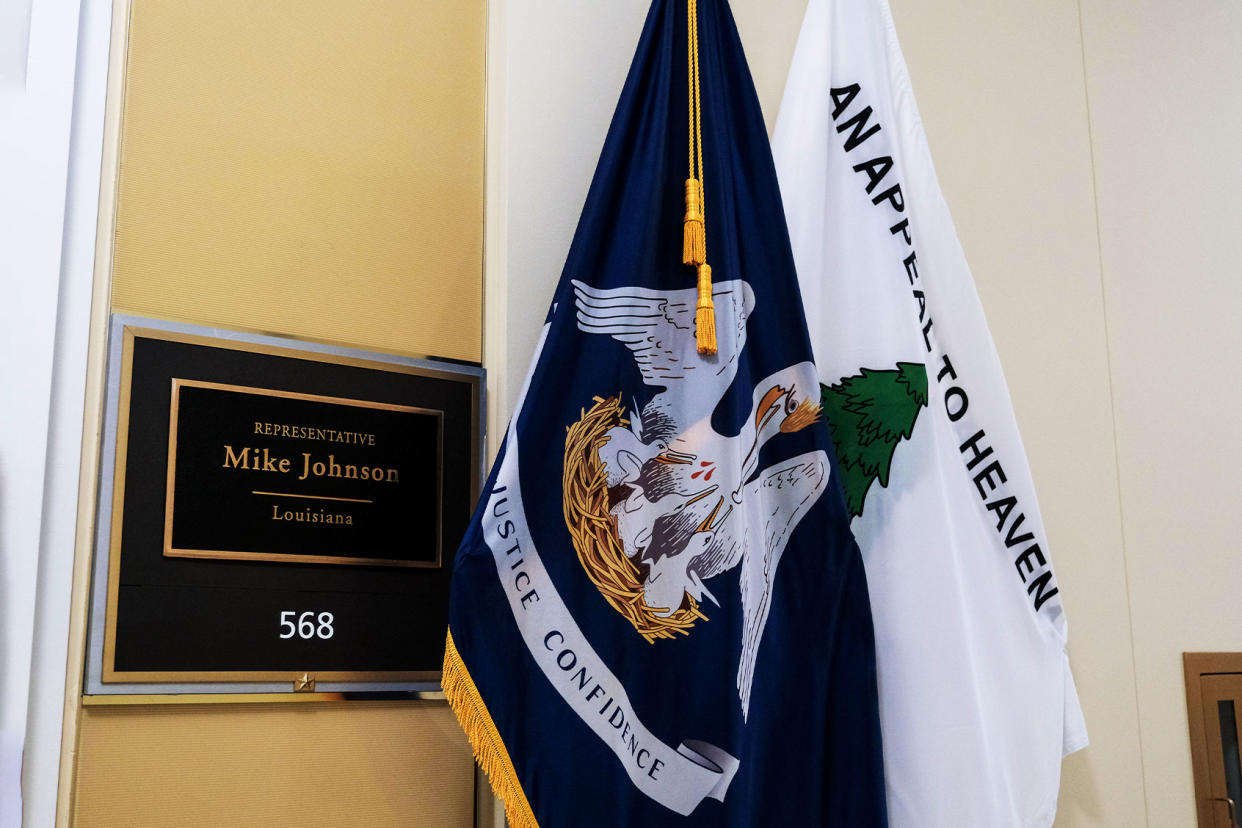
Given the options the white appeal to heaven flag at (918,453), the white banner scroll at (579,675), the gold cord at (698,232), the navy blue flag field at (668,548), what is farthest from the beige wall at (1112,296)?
the white banner scroll at (579,675)

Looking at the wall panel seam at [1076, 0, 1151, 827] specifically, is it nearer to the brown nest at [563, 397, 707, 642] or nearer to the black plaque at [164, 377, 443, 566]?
the brown nest at [563, 397, 707, 642]

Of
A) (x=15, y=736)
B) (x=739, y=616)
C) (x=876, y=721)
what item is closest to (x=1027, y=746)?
(x=876, y=721)

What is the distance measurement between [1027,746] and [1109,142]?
1.33 m

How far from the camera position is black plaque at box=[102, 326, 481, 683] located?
3.99 ft

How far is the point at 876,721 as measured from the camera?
4.42 ft

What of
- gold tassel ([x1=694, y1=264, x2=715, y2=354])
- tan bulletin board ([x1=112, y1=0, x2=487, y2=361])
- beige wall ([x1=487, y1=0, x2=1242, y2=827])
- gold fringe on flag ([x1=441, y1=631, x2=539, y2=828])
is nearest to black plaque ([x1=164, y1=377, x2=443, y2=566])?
tan bulletin board ([x1=112, y1=0, x2=487, y2=361])

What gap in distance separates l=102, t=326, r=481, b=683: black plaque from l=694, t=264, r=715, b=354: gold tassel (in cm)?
34

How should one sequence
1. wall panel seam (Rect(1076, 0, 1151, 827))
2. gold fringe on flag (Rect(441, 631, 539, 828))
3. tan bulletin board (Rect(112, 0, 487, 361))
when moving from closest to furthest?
gold fringe on flag (Rect(441, 631, 539, 828)) → tan bulletin board (Rect(112, 0, 487, 361)) → wall panel seam (Rect(1076, 0, 1151, 827))

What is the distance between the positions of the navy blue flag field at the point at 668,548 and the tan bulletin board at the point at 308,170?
234 mm

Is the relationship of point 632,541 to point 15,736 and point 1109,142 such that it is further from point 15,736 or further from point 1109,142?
point 1109,142

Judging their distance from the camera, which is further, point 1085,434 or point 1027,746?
point 1085,434

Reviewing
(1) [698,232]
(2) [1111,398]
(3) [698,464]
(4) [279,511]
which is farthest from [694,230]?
(2) [1111,398]

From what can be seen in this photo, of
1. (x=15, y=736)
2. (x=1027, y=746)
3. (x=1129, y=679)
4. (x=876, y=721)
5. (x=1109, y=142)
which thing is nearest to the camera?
(x=15, y=736)

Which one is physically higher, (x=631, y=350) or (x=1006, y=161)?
(x=1006, y=161)
